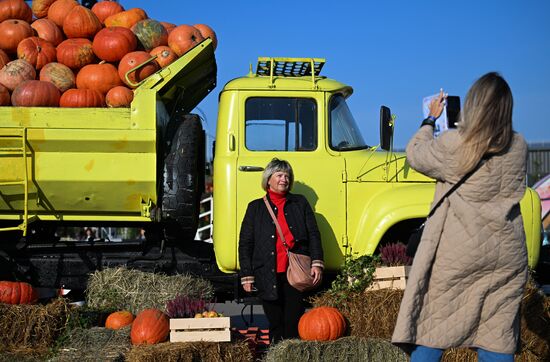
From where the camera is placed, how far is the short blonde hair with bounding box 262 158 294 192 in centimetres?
680

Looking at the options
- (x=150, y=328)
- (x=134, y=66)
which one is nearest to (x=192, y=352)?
(x=150, y=328)

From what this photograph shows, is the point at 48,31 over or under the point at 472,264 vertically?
over

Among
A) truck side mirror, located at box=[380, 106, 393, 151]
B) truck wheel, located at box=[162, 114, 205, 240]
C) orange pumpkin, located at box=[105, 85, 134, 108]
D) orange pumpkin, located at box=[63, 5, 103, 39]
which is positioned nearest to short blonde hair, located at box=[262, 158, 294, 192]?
truck wheel, located at box=[162, 114, 205, 240]

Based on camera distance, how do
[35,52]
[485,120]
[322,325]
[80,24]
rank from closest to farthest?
[485,120] < [322,325] < [35,52] < [80,24]

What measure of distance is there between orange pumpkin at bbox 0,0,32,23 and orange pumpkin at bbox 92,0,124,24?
2.40 ft

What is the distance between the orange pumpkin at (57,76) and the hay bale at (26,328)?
7.32 feet

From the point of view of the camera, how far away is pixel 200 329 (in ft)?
21.3

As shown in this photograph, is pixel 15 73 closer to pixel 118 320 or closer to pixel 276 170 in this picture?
→ pixel 118 320

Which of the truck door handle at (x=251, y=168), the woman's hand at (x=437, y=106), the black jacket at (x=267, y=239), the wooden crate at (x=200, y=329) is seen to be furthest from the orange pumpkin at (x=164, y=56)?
the woman's hand at (x=437, y=106)

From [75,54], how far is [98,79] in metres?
0.43

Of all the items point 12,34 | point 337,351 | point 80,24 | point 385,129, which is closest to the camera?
point 337,351

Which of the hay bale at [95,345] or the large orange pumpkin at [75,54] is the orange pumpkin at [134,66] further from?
the hay bale at [95,345]

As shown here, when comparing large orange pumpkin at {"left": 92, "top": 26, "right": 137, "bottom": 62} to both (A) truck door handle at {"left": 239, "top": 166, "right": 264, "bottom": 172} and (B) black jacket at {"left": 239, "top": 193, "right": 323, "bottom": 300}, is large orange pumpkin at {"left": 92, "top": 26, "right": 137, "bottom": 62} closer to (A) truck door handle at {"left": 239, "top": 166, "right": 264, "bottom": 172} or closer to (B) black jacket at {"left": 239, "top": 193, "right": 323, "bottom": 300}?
(A) truck door handle at {"left": 239, "top": 166, "right": 264, "bottom": 172}

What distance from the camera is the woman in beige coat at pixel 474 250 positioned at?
424 cm
